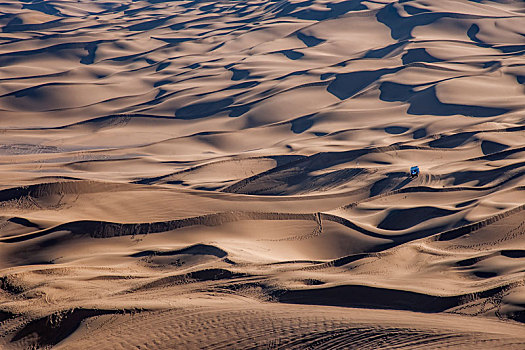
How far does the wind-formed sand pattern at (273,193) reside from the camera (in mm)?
6625

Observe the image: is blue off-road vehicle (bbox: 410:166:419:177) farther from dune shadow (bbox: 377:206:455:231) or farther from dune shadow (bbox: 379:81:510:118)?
dune shadow (bbox: 379:81:510:118)

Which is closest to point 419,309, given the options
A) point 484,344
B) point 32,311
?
point 484,344

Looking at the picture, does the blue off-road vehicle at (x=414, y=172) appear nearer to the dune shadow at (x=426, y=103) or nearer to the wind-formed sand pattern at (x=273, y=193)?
the wind-formed sand pattern at (x=273, y=193)

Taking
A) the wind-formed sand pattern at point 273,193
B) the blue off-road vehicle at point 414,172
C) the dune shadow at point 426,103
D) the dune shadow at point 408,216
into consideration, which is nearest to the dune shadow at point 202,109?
the wind-formed sand pattern at point 273,193

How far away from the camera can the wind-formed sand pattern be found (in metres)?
6.62

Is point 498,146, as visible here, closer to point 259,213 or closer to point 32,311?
point 259,213

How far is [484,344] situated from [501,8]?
111 ft

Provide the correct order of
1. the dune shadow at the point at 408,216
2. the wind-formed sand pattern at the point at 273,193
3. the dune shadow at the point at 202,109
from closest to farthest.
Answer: the wind-formed sand pattern at the point at 273,193 < the dune shadow at the point at 408,216 < the dune shadow at the point at 202,109

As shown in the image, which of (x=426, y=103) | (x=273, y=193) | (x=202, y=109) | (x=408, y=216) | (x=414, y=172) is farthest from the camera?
(x=202, y=109)

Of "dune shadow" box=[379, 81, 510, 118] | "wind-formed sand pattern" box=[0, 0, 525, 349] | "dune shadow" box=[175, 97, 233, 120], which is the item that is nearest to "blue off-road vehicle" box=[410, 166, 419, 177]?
"wind-formed sand pattern" box=[0, 0, 525, 349]

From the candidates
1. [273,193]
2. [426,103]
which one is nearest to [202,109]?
[426,103]

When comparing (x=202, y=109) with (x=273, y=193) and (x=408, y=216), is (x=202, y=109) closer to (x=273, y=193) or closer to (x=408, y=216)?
(x=273, y=193)

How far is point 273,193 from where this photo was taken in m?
13.5

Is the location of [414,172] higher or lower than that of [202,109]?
higher
